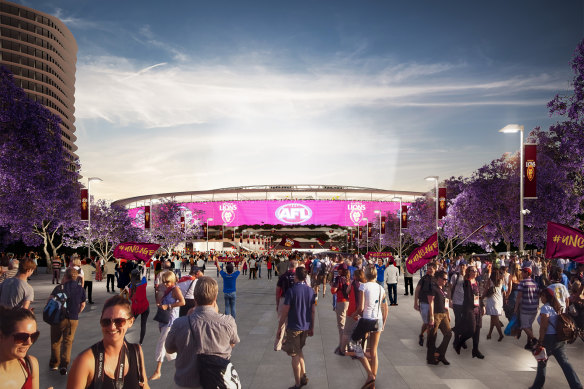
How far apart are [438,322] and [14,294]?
283 inches

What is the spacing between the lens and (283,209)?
120m

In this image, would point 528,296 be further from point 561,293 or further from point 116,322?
point 116,322

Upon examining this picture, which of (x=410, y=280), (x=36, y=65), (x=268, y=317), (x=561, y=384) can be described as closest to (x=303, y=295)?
(x=561, y=384)

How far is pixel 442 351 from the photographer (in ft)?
30.2

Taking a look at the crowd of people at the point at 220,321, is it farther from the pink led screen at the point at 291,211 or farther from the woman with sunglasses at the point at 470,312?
the pink led screen at the point at 291,211

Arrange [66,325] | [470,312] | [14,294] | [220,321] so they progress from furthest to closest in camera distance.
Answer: [470,312]
[66,325]
[14,294]
[220,321]

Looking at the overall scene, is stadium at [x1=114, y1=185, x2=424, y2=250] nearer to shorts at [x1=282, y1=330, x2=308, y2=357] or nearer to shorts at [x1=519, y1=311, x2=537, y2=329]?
shorts at [x1=519, y1=311, x2=537, y2=329]

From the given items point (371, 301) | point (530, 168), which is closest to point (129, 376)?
point (371, 301)

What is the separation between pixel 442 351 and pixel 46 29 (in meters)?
113

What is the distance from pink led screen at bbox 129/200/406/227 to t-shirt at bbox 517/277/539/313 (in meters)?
108

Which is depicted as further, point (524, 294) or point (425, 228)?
point (425, 228)

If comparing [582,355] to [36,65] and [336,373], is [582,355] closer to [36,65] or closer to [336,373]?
[336,373]

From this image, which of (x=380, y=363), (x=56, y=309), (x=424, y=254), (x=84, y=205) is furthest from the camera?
(x=84, y=205)

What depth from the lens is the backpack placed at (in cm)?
809
